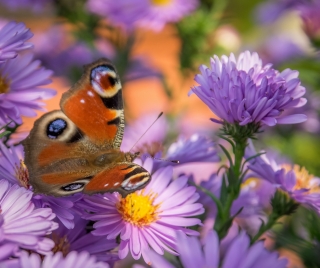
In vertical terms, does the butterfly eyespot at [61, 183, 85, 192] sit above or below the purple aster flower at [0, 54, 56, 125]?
below

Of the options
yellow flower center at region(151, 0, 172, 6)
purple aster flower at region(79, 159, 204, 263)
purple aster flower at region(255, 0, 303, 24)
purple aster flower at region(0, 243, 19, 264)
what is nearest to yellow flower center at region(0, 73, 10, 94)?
purple aster flower at region(79, 159, 204, 263)

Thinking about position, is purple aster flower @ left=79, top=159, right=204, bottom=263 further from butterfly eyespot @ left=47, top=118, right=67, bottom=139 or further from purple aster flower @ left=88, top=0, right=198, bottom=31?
purple aster flower @ left=88, top=0, right=198, bottom=31

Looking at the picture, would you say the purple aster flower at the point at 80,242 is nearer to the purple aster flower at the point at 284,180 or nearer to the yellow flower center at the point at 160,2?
the purple aster flower at the point at 284,180

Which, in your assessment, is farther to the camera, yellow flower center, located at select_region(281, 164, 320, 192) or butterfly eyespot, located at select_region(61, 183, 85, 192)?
yellow flower center, located at select_region(281, 164, 320, 192)

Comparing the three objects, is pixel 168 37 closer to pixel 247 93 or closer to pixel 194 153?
pixel 194 153

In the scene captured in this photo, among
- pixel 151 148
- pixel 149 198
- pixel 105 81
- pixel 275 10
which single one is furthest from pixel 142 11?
pixel 149 198

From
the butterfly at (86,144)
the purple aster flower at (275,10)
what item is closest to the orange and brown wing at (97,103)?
the butterfly at (86,144)

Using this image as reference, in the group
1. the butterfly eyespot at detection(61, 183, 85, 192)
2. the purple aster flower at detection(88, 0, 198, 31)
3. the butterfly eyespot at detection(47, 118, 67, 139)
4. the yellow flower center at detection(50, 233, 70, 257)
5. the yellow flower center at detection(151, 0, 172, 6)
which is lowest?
the yellow flower center at detection(50, 233, 70, 257)
